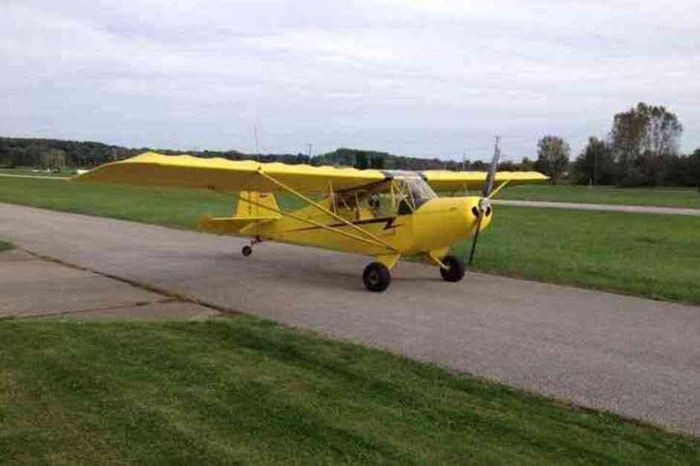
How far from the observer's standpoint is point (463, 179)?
47.9ft

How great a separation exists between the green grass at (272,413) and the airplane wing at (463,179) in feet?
25.6

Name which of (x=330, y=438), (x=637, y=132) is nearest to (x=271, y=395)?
(x=330, y=438)

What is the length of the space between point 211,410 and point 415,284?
22.7 ft

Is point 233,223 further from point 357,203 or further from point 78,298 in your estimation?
point 78,298

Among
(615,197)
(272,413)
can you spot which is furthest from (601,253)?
(615,197)

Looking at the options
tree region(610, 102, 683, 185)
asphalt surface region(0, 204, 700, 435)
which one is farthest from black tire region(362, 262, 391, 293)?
tree region(610, 102, 683, 185)

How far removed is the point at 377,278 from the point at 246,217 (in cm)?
457

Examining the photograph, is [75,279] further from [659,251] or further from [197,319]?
[659,251]

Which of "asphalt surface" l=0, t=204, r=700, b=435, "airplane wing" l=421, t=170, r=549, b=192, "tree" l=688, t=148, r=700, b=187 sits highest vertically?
"tree" l=688, t=148, r=700, b=187

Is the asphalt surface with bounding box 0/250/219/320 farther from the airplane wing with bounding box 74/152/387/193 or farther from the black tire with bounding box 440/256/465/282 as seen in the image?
the black tire with bounding box 440/256/465/282

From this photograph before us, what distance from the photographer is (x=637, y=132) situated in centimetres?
11100

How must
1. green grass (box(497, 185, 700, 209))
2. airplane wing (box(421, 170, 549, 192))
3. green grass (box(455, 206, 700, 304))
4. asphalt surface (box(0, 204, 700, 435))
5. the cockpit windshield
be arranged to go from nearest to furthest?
asphalt surface (box(0, 204, 700, 435))
the cockpit windshield
green grass (box(455, 206, 700, 304))
airplane wing (box(421, 170, 549, 192))
green grass (box(497, 185, 700, 209))

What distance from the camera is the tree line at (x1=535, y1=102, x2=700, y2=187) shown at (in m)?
88.3

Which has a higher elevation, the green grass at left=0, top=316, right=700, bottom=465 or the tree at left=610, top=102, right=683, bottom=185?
the tree at left=610, top=102, right=683, bottom=185
